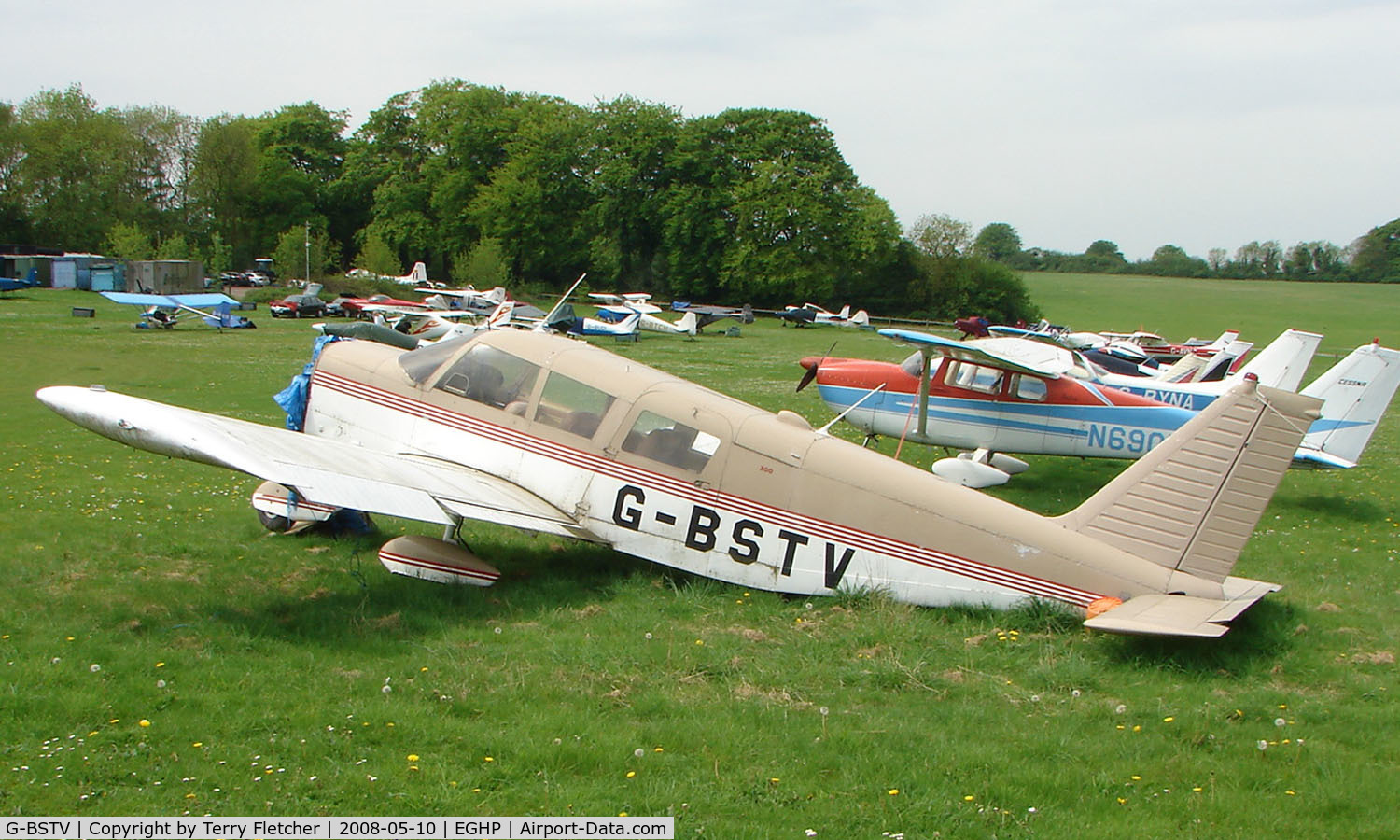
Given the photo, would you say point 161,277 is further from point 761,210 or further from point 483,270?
point 761,210

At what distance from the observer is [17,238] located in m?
67.7

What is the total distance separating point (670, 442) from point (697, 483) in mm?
393

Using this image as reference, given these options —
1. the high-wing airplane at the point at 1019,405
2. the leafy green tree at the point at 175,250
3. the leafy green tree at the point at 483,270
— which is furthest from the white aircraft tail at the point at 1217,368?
the leafy green tree at the point at 175,250

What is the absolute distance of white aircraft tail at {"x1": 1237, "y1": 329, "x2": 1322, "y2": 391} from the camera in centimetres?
1806

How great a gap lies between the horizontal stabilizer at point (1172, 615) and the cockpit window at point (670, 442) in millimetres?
3047

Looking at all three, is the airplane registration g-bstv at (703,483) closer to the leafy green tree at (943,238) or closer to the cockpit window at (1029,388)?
the cockpit window at (1029,388)

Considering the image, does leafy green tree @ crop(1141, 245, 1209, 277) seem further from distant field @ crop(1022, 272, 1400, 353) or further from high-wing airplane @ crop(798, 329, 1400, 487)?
high-wing airplane @ crop(798, 329, 1400, 487)

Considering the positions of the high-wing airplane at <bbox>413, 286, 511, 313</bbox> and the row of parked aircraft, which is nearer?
the row of parked aircraft

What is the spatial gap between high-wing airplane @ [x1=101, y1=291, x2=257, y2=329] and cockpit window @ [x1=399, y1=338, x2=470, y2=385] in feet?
95.7

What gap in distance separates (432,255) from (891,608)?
230ft

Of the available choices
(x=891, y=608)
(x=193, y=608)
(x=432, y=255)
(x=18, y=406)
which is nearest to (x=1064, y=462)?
(x=891, y=608)

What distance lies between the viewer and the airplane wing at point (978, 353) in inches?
525

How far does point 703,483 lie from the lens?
26.1ft

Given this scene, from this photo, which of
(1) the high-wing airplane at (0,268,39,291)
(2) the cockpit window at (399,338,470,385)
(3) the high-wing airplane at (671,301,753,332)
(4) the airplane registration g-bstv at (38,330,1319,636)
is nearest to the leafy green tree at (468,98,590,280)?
(3) the high-wing airplane at (671,301,753,332)
